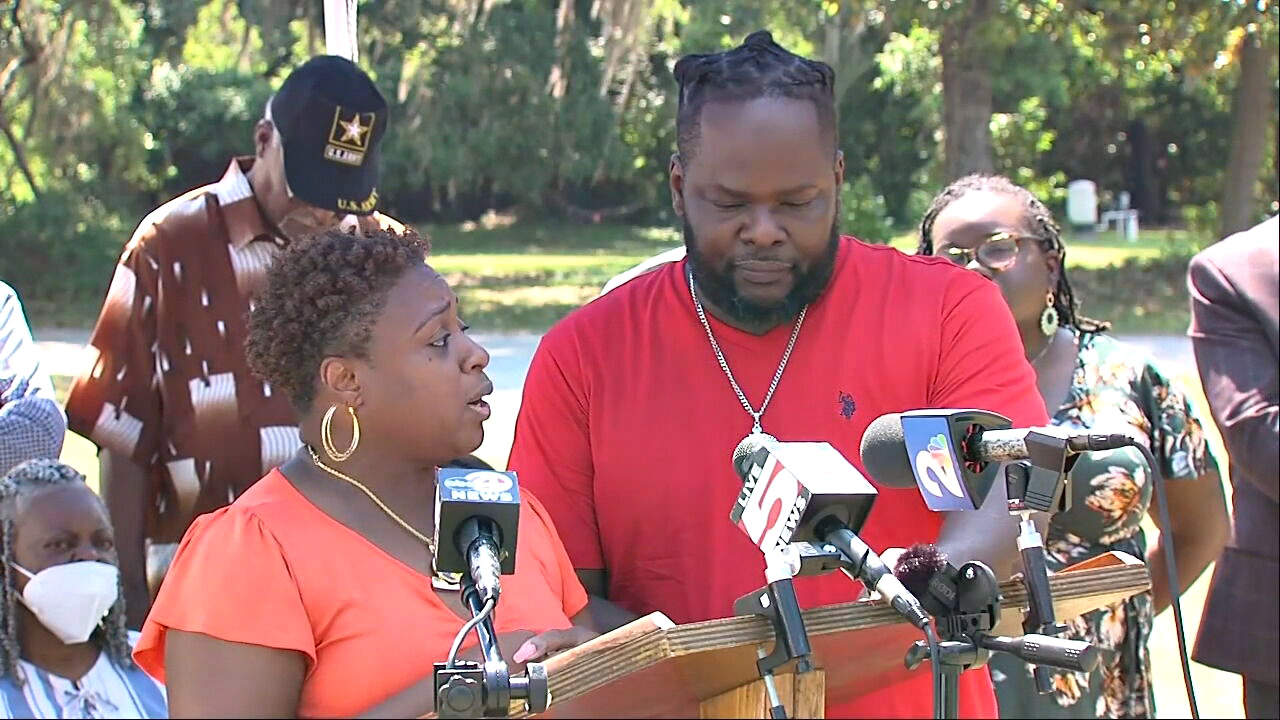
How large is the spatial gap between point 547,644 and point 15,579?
220 centimetres

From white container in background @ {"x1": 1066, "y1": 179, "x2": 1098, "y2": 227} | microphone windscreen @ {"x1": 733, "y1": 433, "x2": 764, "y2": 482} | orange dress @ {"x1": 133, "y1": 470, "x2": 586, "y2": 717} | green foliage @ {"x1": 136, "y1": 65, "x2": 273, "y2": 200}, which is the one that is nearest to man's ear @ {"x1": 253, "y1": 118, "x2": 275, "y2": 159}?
orange dress @ {"x1": 133, "y1": 470, "x2": 586, "y2": 717}

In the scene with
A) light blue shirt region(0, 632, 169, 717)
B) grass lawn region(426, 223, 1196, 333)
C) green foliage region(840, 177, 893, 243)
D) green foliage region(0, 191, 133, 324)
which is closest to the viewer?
light blue shirt region(0, 632, 169, 717)

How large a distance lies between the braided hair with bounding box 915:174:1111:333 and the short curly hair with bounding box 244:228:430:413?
2.14m

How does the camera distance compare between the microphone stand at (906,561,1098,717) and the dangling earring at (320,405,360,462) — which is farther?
the dangling earring at (320,405,360,462)

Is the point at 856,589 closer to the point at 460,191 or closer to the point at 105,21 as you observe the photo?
the point at 105,21

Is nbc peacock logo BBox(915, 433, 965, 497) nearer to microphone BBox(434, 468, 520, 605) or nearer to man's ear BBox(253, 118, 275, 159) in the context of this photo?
microphone BBox(434, 468, 520, 605)

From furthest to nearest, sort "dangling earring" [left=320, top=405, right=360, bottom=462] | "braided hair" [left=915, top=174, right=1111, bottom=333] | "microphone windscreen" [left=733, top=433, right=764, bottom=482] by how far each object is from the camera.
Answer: "braided hair" [left=915, top=174, right=1111, bottom=333]
"dangling earring" [left=320, top=405, right=360, bottom=462]
"microphone windscreen" [left=733, top=433, right=764, bottom=482]

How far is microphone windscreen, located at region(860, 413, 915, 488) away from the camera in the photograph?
6.97 feet

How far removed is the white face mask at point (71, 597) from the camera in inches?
162

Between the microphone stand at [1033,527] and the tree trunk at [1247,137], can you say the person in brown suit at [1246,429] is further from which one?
the tree trunk at [1247,137]

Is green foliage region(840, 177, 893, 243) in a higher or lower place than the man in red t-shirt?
lower

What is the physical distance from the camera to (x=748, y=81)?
2951mm

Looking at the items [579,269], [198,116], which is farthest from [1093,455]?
[198,116]

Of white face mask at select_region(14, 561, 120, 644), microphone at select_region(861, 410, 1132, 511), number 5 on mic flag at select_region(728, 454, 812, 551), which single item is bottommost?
white face mask at select_region(14, 561, 120, 644)
